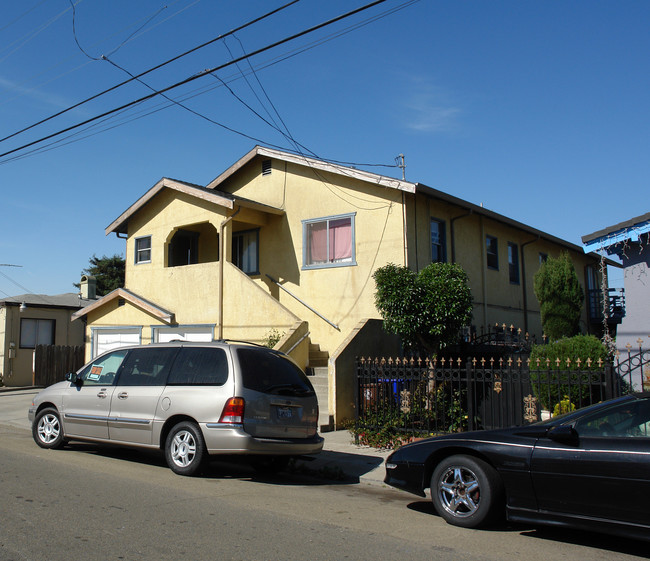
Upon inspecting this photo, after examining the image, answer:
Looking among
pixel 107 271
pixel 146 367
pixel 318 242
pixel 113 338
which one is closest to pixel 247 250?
pixel 318 242

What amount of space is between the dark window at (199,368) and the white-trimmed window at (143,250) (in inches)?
453

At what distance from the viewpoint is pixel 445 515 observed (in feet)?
20.2

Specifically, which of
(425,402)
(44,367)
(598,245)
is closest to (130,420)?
(425,402)

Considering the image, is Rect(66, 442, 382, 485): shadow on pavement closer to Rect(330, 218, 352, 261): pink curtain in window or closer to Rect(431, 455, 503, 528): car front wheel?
Rect(431, 455, 503, 528): car front wheel

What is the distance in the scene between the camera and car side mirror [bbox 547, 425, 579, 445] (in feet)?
18.1

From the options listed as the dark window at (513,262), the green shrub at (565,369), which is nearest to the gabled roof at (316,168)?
the green shrub at (565,369)

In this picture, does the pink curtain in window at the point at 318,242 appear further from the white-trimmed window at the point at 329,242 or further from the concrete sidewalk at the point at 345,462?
the concrete sidewalk at the point at 345,462

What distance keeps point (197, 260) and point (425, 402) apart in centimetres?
1189

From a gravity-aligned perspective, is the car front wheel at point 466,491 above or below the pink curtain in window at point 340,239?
below

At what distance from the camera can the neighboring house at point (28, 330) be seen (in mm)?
23812

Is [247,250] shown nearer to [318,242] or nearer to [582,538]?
[318,242]

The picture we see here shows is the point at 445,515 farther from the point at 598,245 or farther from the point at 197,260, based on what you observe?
the point at 197,260

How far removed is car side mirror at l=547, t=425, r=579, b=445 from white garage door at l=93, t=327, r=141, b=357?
15653mm

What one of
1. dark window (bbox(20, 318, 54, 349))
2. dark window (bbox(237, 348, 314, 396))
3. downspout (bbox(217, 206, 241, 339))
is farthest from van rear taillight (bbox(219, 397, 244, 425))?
dark window (bbox(20, 318, 54, 349))
